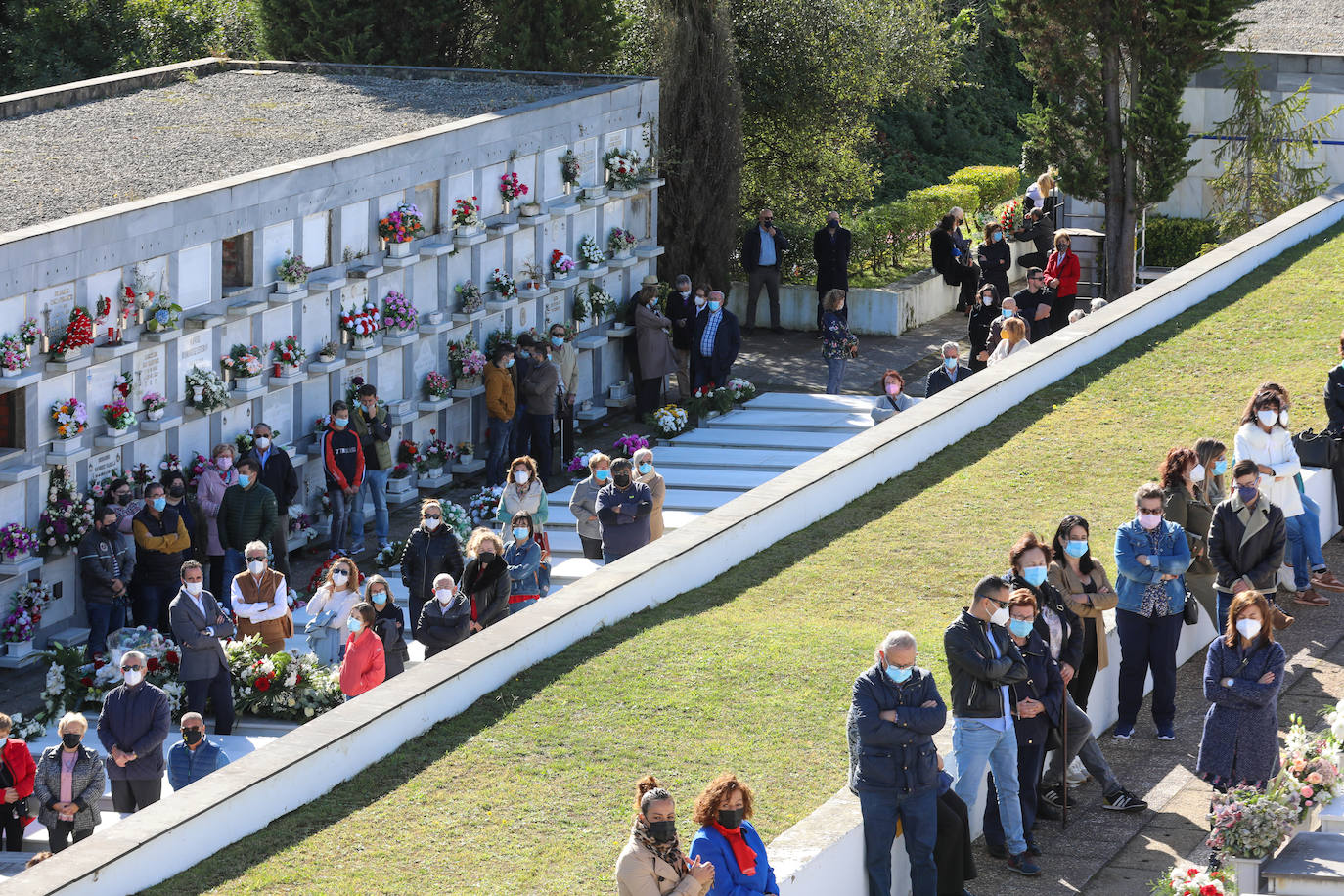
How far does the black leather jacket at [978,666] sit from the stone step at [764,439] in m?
11.3

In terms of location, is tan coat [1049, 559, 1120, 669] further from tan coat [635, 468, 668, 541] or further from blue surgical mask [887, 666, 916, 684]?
tan coat [635, 468, 668, 541]

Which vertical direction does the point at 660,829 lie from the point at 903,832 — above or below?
above

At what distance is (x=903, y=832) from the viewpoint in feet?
34.3

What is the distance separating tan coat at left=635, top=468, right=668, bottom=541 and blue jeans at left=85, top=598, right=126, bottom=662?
436 centimetres

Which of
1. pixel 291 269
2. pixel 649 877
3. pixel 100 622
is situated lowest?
pixel 100 622

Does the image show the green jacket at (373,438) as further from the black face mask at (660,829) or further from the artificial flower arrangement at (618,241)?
the black face mask at (660,829)

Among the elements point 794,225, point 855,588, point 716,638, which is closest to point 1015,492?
point 855,588

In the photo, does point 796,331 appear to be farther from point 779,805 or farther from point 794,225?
point 779,805

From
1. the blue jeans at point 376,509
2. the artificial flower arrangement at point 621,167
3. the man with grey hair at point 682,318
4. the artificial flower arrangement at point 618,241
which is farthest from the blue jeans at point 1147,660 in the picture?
the artificial flower arrangement at point 621,167

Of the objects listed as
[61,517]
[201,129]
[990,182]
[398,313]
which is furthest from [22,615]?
[990,182]

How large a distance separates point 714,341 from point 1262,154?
9940mm

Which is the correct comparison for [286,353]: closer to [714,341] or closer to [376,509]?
[376,509]

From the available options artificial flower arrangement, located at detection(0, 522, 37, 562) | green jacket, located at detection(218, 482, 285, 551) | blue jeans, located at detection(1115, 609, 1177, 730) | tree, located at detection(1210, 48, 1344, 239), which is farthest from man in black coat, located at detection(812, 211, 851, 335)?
blue jeans, located at detection(1115, 609, 1177, 730)

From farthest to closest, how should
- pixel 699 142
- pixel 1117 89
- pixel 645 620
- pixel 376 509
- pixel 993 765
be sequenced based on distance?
pixel 699 142, pixel 1117 89, pixel 376 509, pixel 645 620, pixel 993 765
